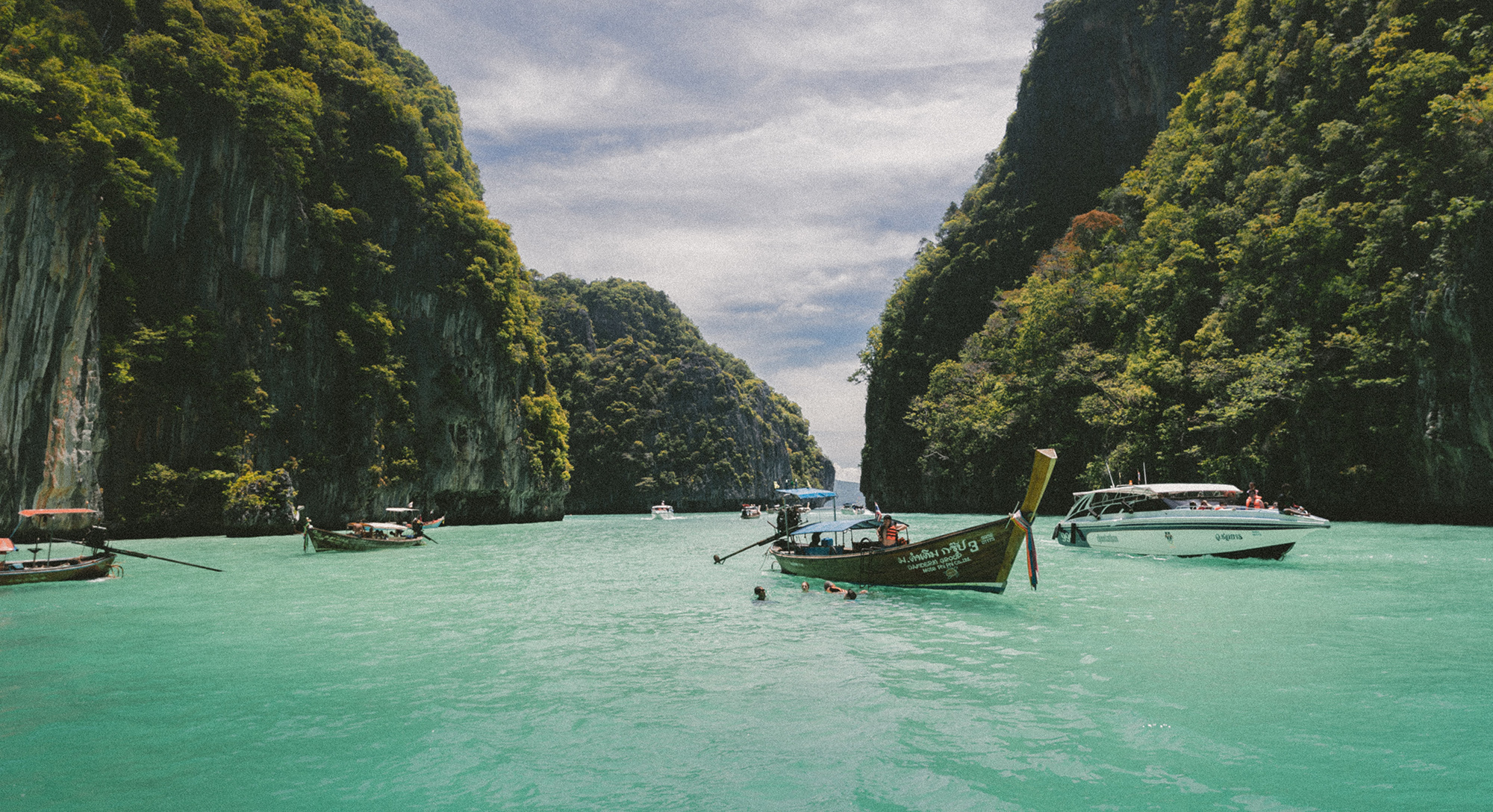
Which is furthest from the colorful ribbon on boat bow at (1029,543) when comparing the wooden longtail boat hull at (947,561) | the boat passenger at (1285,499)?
the boat passenger at (1285,499)

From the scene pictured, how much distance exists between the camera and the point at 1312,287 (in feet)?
101

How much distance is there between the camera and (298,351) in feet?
137

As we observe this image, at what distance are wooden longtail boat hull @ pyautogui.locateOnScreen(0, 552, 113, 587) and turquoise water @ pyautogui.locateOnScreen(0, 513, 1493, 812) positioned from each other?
77.4 inches

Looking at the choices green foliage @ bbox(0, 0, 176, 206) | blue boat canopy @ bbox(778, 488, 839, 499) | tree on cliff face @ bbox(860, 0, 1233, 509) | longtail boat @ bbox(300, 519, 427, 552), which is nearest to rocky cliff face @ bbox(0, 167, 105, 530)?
green foliage @ bbox(0, 0, 176, 206)

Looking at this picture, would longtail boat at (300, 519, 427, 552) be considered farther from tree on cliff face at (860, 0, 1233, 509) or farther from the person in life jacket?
tree on cliff face at (860, 0, 1233, 509)

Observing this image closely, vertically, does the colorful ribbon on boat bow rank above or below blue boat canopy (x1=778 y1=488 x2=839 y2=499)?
below

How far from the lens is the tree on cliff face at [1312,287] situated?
25.5m

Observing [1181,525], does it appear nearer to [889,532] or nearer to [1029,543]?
[889,532]

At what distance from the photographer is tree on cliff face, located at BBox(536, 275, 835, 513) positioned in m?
104

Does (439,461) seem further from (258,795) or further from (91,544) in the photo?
(258,795)

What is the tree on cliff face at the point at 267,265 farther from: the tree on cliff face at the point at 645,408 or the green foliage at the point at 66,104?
the tree on cliff face at the point at 645,408

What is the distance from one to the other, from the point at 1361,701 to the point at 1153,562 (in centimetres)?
1398

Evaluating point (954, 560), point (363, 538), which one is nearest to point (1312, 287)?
point (954, 560)

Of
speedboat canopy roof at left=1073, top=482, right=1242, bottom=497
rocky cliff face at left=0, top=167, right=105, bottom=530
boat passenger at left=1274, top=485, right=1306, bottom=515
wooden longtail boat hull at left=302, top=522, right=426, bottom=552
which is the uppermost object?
rocky cliff face at left=0, top=167, right=105, bottom=530
